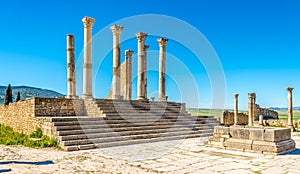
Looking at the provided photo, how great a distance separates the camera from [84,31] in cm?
1827

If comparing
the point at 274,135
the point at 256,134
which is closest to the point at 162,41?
the point at 256,134

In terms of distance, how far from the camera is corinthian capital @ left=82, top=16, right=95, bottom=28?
59.5 feet

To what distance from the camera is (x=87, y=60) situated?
18375 millimetres

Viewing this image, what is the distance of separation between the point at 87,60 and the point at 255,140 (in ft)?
37.7

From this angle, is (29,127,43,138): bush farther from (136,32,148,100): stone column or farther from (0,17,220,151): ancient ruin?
(136,32,148,100): stone column

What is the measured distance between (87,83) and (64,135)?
7.07 meters

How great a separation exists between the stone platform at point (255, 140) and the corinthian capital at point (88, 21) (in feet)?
34.9

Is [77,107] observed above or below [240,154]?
above

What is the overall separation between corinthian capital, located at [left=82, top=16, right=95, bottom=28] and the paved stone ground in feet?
31.2

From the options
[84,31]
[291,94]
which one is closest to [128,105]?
[84,31]

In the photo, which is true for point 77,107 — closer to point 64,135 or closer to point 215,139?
point 64,135

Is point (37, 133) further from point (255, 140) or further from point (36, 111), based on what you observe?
point (255, 140)

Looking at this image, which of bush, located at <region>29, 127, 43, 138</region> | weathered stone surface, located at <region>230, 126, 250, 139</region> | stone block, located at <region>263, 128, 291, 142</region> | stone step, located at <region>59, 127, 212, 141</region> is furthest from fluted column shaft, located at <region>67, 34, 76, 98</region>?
stone block, located at <region>263, 128, 291, 142</region>

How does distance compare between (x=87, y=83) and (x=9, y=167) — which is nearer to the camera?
(x=9, y=167)
